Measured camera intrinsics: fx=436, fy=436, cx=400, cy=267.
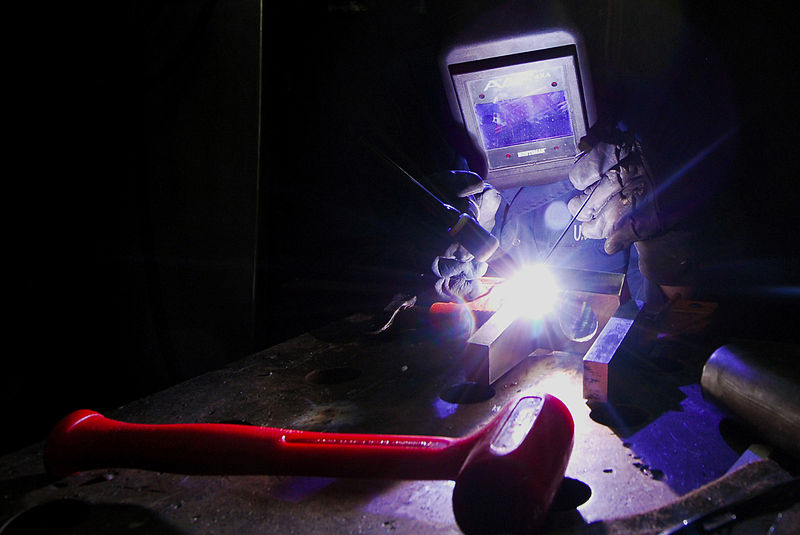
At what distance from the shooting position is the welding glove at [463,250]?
1.29 meters

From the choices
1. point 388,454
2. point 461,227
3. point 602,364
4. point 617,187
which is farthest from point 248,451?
point 617,187

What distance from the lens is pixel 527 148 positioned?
4.03ft

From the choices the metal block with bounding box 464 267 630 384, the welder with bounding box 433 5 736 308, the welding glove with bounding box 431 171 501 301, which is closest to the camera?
the metal block with bounding box 464 267 630 384

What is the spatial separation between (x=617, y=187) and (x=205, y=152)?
112 cm

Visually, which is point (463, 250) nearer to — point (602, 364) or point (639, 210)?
point (639, 210)

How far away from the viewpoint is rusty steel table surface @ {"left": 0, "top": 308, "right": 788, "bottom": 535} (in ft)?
1.73

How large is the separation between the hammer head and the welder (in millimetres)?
796

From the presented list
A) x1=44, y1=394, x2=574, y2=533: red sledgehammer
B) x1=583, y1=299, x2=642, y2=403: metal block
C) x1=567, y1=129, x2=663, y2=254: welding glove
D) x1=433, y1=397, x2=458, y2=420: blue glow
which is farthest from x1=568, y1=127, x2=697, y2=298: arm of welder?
x1=44, y1=394, x2=574, y2=533: red sledgehammer

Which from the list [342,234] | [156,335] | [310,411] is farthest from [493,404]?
[342,234]

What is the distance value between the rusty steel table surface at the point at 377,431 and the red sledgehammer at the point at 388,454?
4 centimetres

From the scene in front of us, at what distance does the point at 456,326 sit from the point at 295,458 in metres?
0.70

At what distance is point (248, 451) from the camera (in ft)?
1.85

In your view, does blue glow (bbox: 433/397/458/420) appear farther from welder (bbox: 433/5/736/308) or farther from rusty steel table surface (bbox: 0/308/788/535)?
welder (bbox: 433/5/736/308)

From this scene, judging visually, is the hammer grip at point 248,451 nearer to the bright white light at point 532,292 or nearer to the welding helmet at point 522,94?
the bright white light at point 532,292
